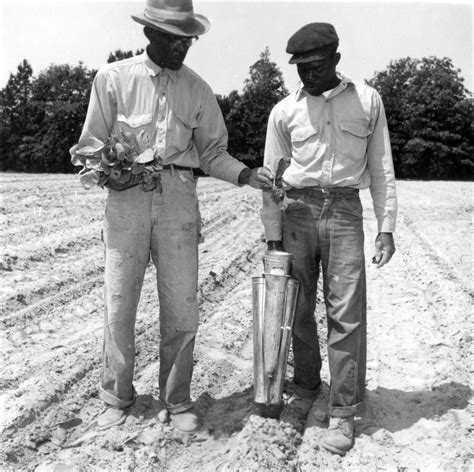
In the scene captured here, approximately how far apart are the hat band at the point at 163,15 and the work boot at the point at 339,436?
2.39m

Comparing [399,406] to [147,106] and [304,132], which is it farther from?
[147,106]

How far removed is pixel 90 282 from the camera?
267 inches

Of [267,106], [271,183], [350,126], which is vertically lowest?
[271,183]

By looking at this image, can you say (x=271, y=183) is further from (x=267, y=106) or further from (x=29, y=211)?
(x=267, y=106)

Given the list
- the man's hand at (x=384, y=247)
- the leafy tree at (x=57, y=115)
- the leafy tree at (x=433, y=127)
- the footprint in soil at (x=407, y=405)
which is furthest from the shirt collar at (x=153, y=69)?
the leafy tree at (x=433, y=127)

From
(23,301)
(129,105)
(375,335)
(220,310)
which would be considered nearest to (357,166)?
(129,105)

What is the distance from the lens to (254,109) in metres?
41.0

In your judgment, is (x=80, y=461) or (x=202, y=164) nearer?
(x=80, y=461)

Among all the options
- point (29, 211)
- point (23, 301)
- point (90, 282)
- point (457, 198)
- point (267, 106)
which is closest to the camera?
point (23, 301)

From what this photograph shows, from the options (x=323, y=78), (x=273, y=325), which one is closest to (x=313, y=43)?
(x=323, y=78)

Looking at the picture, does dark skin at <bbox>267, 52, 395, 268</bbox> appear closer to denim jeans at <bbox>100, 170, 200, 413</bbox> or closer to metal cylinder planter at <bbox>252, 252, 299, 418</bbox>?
metal cylinder planter at <bbox>252, 252, 299, 418</bbox>

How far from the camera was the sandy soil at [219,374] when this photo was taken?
3.39 metres

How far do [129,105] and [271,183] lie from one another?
36.0 inches

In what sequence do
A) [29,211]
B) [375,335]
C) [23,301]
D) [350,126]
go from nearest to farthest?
[350,126], [375,335], [23,301], [29,211]
